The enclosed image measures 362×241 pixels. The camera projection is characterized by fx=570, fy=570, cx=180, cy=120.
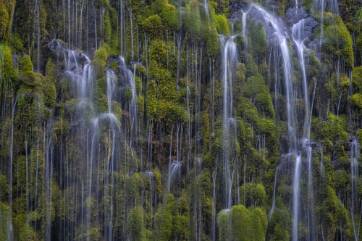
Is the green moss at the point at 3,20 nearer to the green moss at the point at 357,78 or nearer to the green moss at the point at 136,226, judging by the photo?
the green moss at the point at 136,226

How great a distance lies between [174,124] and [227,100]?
1.68 metres

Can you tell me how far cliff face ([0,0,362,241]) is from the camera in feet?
46.5

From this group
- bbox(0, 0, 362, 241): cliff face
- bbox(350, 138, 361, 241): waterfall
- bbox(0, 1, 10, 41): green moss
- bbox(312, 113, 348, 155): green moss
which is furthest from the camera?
bbox(312, 113, 348, 155): green moss

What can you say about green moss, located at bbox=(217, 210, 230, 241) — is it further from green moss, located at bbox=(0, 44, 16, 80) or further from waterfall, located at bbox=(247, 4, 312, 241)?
green moss, located at bbox=(0, 44, 16, 80)

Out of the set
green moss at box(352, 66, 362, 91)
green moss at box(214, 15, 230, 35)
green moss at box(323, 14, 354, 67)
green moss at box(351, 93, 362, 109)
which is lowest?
green moss at box(351, 93, 362, 109)

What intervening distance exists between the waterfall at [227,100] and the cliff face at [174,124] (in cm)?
4

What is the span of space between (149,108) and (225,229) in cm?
390

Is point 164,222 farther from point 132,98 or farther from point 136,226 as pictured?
point 132,98

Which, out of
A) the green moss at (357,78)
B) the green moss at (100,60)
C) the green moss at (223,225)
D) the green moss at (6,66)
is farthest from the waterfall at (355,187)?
the green moss at (6,66)

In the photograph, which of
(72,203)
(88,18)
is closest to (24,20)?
(88,18)

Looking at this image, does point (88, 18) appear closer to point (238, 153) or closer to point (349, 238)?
point (238, 153)

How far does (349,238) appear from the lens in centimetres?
1566

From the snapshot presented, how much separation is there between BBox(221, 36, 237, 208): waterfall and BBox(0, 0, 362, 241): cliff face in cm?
4

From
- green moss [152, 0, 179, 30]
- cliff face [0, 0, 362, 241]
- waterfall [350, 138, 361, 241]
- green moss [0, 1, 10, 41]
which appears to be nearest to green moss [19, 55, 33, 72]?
cliff face [0, 0, 362, 241]
